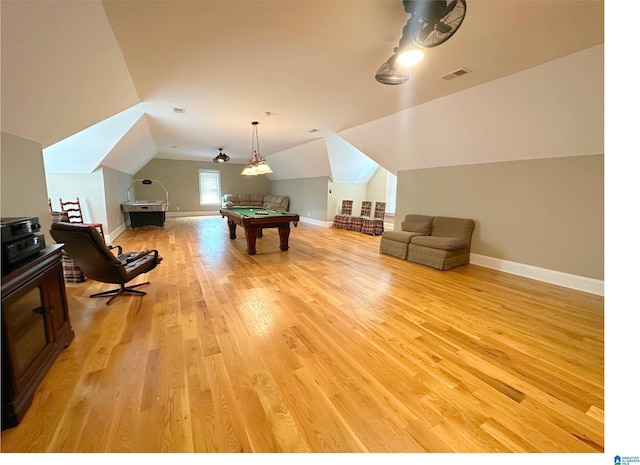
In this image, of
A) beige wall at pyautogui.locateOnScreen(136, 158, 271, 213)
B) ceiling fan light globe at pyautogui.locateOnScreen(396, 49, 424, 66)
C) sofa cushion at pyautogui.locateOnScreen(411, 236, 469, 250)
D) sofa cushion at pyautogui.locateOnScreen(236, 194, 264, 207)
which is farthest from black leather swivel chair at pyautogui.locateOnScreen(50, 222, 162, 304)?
beige wall at pyautogui.locateOnScreen(136, 158, 271, 213)

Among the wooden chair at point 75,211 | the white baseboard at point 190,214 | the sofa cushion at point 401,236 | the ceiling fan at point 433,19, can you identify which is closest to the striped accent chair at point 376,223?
the sofa cushion at point 401,236

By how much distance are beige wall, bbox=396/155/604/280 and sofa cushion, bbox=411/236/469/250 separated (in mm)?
379

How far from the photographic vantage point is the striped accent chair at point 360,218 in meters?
7.95

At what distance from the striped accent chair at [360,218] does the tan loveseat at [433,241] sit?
8.38ft

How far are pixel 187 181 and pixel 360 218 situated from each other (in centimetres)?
779

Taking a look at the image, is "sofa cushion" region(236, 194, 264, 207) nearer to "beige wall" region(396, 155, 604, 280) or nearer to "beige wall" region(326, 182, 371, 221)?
"beige wall" region(326, 182, 371, 221)

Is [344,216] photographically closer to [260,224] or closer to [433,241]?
[260,224]

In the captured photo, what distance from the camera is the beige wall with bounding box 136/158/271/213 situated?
10.3 meters

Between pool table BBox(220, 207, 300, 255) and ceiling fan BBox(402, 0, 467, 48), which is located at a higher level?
ceiling fan BBox(402, 0, 467, 48)

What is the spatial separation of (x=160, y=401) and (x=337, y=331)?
137 centimetres

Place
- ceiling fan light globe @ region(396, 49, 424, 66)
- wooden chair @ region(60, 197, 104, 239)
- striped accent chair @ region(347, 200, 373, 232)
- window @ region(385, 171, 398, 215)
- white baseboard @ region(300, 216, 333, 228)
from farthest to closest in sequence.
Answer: white baseboard @ region(300, 216, 333, 228)
window @ region(385, 171, 398, 215)
striped accent chair @ region(347, 200, 373, 232)
wooden chair @ region(60, 197, 104, 239)
ceiling fan light globe @ region(396, 49, 424, 66)

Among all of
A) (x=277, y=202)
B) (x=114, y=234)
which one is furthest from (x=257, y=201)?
(x=114, y=234)

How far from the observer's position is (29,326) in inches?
62.5
